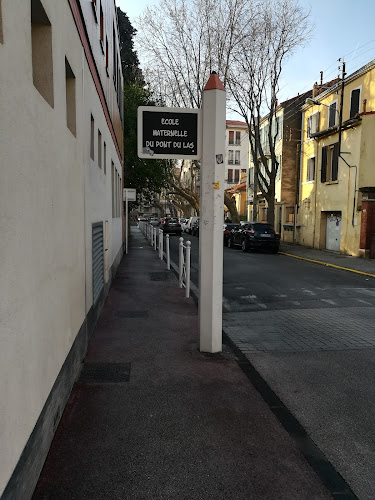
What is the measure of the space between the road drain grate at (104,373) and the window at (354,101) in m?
18.8

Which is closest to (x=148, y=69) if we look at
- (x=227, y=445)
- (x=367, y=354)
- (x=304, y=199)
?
(x=304, y=199)

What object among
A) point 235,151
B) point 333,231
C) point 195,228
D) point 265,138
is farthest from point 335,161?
point 235,151

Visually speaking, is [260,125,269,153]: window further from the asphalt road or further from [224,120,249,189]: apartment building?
[224,120,249,189]: apartment building

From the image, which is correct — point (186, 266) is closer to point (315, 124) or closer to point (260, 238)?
point (260, 238)

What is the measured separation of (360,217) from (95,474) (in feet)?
59.1

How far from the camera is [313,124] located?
24062 millimetres

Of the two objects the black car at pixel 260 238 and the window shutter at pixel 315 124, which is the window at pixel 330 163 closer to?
the window shutter at pixel 315 124

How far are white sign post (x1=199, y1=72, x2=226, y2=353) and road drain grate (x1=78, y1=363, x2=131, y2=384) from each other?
1.21 m

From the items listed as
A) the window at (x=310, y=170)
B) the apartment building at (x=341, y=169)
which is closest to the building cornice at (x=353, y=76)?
the apartment building at (x=341, y=169)

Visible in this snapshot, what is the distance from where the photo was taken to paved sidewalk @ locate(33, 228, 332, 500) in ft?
8.83

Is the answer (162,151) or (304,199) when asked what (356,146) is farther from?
(162,151)

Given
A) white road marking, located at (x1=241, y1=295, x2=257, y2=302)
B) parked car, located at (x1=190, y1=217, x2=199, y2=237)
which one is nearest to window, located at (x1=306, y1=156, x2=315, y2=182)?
parked car, located at (x1=190, y1=217, x2=199, y2=237)

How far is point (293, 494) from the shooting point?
104 inches

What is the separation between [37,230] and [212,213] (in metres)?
2.83
